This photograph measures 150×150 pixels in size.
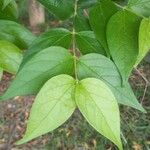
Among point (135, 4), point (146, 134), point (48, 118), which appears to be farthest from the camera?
point (146, 134)

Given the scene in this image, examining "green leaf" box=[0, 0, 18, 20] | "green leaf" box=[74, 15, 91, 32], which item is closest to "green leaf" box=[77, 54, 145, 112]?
"green leaf" box=[74, 15, 91, 32]

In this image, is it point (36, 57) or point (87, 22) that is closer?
point (36, 57)

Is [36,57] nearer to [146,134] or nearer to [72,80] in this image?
[72,80]

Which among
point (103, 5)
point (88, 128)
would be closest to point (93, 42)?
point (103, 5)

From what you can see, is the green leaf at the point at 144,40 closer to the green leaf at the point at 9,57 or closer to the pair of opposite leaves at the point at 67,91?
the pair of opposite leaves at the point at 67,91

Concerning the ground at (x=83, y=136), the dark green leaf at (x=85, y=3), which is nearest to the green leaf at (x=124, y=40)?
the dark green leaf at (x=85, y=3)

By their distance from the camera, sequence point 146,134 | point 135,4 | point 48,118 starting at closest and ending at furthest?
point 48,118, point 135,4, point 146,134

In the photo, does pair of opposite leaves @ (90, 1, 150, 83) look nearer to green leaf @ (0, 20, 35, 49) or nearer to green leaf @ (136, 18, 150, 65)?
green leaf @ (136, 18, 150, 65)
